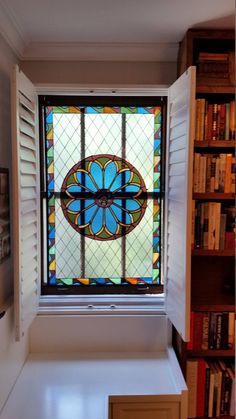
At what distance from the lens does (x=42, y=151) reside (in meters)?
2.04

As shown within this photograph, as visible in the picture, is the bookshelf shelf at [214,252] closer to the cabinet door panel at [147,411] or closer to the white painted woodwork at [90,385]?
the white painted woodwork at [90,385]

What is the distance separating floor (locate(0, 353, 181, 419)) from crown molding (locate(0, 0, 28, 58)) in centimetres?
167

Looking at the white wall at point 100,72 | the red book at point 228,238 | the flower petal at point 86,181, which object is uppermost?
the white wall at point 100,72

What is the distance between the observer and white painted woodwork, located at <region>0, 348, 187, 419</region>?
1.52 m

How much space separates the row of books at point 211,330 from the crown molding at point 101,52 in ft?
4.62

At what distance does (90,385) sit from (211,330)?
69 centimetres

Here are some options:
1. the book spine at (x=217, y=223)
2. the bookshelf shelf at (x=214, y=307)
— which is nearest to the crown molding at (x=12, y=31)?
the book spine at (x=217, y=223)

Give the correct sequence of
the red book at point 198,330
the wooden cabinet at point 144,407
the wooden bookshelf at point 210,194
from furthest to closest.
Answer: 1. the red book at point 198,330
2. the wooden bookshelf at point 210,194
3. the wooden cabinet at point 144,407

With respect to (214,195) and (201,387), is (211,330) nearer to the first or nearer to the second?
(201,387)

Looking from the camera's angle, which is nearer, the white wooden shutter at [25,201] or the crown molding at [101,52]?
the white wooden shutter at [25,201]

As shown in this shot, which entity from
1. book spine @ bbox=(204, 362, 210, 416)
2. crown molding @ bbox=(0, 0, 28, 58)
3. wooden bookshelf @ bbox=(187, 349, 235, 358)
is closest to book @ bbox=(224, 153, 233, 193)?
wooden bookshelf @ bbox=(187, 349, 235, 358)

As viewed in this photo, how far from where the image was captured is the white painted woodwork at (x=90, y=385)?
4.99 feet

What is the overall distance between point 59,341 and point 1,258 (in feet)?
2.29

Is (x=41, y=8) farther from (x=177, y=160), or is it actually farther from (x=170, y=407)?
(x=170, y=407)
